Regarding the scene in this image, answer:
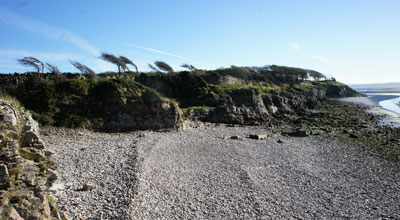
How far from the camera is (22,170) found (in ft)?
22.1

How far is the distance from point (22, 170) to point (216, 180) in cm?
847

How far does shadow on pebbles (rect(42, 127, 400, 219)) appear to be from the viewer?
9.27 m

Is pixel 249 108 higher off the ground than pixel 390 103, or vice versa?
pixel 249 108

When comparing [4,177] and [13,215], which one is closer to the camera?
[13,215]

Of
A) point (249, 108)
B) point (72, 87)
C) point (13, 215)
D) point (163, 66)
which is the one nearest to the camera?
point (13, 215)

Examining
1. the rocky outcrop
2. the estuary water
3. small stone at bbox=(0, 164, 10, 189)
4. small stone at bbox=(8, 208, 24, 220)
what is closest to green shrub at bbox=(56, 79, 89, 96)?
the rocky outcrop

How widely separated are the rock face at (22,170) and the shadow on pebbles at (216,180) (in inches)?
67.0

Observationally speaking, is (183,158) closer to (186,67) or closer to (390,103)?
(186,67)

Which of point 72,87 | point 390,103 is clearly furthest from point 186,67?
point 390,103

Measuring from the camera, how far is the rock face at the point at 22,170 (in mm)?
5844

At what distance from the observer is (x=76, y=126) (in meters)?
21.3

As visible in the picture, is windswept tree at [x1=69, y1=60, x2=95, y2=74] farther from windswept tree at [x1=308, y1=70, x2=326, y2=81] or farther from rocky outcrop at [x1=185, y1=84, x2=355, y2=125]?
windswept tree at [x1=308, y1=70, x2=326, y2=81]

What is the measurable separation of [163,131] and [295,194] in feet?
52.6

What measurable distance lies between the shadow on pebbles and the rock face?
170 centimetres
